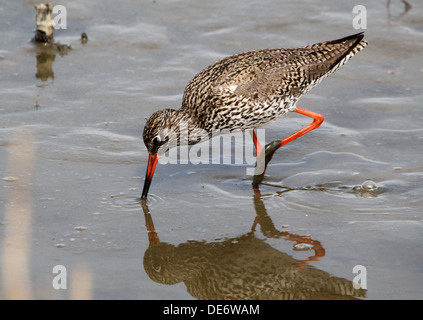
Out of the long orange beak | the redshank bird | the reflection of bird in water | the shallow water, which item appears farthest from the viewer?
the redshank bird

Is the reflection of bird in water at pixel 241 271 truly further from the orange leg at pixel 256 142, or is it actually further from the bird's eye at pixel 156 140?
the orange leg at pixel 256 142

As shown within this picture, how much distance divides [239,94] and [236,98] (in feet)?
0.19

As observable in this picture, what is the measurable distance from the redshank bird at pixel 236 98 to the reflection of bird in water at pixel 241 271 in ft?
3.76

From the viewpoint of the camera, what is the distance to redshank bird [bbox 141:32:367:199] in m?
7.60

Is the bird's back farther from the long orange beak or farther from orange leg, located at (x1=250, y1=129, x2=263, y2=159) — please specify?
the long orange beak

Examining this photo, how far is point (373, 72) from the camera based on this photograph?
407 inches

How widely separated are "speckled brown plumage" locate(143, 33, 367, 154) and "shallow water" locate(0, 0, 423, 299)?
1.87ft

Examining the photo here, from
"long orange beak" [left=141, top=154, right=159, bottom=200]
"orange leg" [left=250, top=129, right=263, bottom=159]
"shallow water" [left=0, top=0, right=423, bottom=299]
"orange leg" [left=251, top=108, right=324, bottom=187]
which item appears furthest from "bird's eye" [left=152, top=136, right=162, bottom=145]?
"orange leg" [left=250, top=129, right=263, bottom=159]

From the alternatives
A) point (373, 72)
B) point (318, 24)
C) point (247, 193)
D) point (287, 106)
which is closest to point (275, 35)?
point (318, 24)

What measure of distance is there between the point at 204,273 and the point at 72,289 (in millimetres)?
1156

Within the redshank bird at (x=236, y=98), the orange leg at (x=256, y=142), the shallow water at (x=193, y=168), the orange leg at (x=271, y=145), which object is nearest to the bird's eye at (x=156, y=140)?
the redshank bird at (x=236, y=98)

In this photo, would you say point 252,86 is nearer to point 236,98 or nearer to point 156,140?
point 236,98

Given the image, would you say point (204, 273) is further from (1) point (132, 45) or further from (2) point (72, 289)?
(1) point (132, 45)

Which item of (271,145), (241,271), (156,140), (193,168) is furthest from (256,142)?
(241,271)
